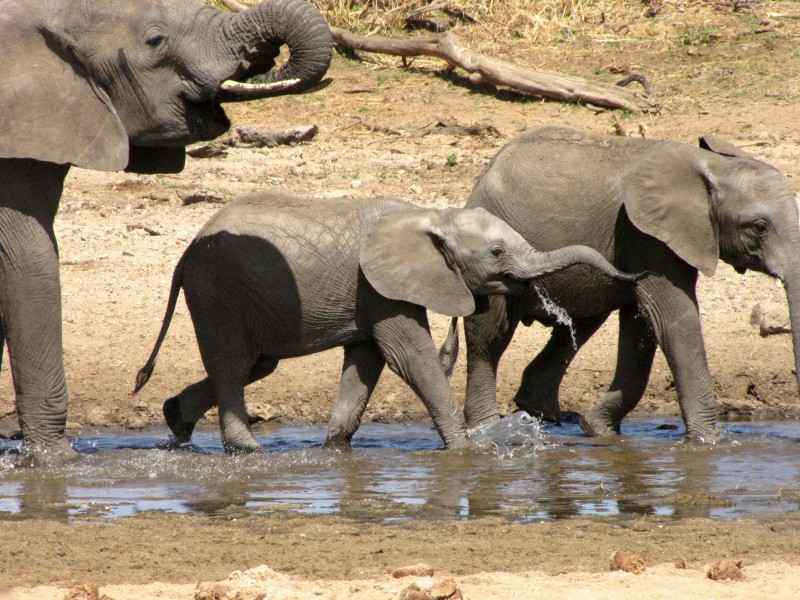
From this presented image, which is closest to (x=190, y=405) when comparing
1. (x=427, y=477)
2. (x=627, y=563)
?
(x=427, y=477)

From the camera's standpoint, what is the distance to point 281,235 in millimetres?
8016

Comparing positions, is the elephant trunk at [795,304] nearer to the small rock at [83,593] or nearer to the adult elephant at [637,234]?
the adult elephant at [637,234]

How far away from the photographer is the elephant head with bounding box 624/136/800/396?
8070 millimetres

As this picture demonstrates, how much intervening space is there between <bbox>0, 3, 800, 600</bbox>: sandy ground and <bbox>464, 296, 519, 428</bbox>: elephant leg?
2.55 feet

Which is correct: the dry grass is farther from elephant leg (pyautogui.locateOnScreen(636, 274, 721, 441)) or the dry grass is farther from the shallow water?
the shallow water

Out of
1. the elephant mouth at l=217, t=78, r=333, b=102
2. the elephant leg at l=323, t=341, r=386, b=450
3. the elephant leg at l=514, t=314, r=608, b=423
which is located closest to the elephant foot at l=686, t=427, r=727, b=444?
the elephant leg at l=514, t=314, r=608, b=423

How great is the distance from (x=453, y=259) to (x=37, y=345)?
222 cm

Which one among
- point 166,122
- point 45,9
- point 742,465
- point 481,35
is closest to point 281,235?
point 166,122

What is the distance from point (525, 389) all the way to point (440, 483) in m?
1.99

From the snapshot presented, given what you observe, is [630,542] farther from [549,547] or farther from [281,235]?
[281,235]

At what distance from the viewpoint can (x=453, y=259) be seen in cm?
804

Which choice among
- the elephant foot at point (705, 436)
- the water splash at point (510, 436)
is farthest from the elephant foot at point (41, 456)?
the elephant foot at point (705, 436)

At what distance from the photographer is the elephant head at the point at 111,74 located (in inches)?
268

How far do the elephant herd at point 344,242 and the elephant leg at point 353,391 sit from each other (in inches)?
0.4
